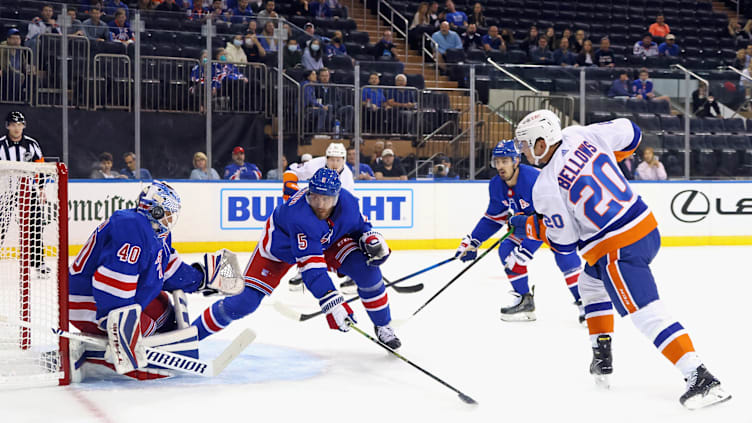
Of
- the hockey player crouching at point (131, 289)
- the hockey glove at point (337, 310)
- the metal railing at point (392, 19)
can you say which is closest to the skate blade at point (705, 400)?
the hockey glove at point (337, 310)

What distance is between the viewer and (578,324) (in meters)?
4.86

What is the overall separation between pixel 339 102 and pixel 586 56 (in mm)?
5406

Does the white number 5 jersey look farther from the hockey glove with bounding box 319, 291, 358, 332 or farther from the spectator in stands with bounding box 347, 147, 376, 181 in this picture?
the spectator in stands with bounding box 347, 147, 376, 181

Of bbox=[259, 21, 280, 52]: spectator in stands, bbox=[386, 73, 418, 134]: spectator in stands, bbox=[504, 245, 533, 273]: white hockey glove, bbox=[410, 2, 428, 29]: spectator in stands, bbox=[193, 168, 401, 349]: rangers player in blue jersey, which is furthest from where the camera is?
bbox=[410, 2, 428, 29]: spectator in stands

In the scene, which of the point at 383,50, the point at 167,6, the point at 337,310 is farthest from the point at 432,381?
the point at 383,50

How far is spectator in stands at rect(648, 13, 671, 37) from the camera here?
14.4m

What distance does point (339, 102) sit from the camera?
905 cm

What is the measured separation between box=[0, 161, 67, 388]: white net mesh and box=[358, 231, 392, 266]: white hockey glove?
4.17 feet

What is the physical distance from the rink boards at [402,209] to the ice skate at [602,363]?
5.64m

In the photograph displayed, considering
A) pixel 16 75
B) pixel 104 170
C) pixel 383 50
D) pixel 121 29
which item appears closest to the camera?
pixel 16 75

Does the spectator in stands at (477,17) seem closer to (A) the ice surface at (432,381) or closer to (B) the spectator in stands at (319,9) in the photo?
(B) the spectator in stands at (319,9)

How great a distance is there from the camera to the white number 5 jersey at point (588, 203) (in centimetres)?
317

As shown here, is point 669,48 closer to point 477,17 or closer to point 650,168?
point 477,17

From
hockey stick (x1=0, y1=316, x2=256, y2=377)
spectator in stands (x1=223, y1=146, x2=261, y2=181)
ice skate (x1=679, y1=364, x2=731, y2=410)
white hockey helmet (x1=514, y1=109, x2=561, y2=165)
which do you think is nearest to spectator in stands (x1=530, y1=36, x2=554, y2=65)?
spectator in stands (x1=223, y1=146, x2=261, y2=181)
